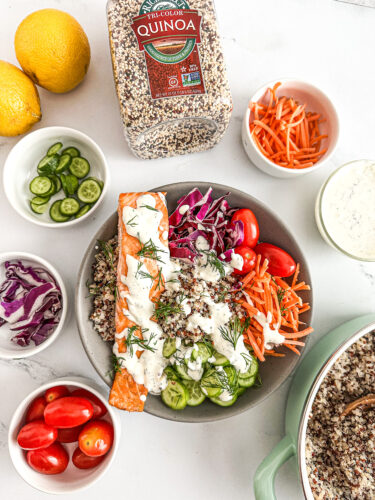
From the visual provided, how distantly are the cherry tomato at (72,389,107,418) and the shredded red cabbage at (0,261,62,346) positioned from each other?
0.25m

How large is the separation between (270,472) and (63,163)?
1381 millimetres

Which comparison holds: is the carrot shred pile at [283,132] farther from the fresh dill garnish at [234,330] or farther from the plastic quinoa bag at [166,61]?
the fresh dill garnish at [234,330]

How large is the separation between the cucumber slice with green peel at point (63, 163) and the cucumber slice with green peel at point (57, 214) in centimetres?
13

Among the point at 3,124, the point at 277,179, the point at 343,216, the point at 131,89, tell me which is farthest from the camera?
the point at 277,179

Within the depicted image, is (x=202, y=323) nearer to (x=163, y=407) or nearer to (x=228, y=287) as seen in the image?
(x=228, y=287)

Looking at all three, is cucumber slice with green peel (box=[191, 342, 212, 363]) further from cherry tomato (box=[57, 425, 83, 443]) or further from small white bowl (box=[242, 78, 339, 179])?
small white bowl (box=[242, 78, 339, 179])

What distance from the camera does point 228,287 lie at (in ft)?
5.10

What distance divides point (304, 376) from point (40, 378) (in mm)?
1060

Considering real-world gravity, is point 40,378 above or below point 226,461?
above

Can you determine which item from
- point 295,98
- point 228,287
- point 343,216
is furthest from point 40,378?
point 295,98

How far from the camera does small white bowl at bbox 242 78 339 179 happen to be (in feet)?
5.35

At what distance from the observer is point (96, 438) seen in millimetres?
1542

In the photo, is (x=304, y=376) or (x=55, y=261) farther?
(x=55, y=261)

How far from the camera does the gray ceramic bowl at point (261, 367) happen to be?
59.6 inches
